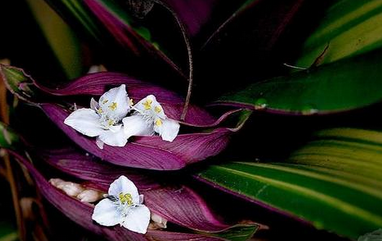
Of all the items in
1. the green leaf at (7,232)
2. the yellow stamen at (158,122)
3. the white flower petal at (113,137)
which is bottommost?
the green leaf at (7,232)

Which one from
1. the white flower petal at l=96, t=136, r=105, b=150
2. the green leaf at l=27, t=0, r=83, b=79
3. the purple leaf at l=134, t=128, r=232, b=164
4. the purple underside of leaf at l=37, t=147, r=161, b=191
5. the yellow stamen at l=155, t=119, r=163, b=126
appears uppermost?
the green leaf at l=27, t=0, r=83, b=79

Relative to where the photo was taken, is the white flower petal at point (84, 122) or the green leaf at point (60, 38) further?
the green leaf at point (60, 38)

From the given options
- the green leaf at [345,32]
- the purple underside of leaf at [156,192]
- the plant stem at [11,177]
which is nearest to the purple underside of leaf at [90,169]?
the purple underside of leaf at [156,192]

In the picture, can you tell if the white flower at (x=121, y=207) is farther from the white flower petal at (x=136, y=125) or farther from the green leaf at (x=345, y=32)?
the green leaf at (x=345, y=32)

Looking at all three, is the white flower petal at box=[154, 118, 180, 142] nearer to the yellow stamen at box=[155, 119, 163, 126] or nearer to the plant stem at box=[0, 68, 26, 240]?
the yellow stamen at box=[155, 119, 163, 126]

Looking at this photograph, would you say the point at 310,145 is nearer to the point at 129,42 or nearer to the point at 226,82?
the point at 226,82

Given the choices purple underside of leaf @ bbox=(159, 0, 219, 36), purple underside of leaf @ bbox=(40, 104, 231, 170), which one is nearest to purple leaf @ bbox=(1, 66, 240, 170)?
purple underside of leaf @ bbox=(40, 104, 231, 170)

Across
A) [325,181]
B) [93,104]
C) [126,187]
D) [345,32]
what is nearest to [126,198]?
[126,187]

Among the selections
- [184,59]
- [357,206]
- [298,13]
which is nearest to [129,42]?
[184,59]
